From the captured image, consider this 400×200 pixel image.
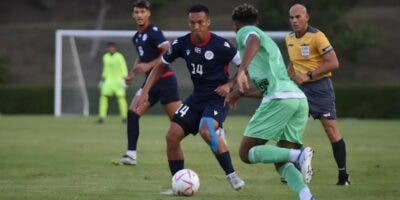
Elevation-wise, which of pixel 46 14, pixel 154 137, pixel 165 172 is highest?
pixel 165 172

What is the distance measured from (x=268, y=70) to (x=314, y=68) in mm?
2280

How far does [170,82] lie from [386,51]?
110 feet

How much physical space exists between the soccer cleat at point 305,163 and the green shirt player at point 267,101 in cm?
3

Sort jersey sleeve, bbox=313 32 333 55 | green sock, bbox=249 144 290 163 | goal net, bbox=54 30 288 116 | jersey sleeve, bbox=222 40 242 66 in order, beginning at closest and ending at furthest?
green sock, bbox=249 144 290 163 < jersey sleeve, bbox=222 40 242 66 < jersey sleeve, bbox=313 32 333 55 < goal net, bbox=54 30 288 116

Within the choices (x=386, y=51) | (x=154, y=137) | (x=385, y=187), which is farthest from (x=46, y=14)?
(x=385, y=187)

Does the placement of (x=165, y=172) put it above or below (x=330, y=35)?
above

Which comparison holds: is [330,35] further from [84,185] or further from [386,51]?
[84,185]

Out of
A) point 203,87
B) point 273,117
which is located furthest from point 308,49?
A: point 273,117

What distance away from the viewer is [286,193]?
10.6m

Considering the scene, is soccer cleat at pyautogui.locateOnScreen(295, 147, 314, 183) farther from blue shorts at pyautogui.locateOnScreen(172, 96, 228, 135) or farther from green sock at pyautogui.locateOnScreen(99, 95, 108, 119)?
green sock at pyautogui.locateOnScreen(99, 95, 108, 119)

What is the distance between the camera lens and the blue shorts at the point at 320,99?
38.0ft

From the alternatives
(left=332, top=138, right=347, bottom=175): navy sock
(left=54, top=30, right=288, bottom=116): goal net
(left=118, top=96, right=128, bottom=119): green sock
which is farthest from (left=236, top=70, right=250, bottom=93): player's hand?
(left=54, top=30, right=288, bottom=116): goal net

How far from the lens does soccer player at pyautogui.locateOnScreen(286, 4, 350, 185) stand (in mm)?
11359

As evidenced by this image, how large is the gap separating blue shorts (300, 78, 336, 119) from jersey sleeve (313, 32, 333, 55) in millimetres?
481
